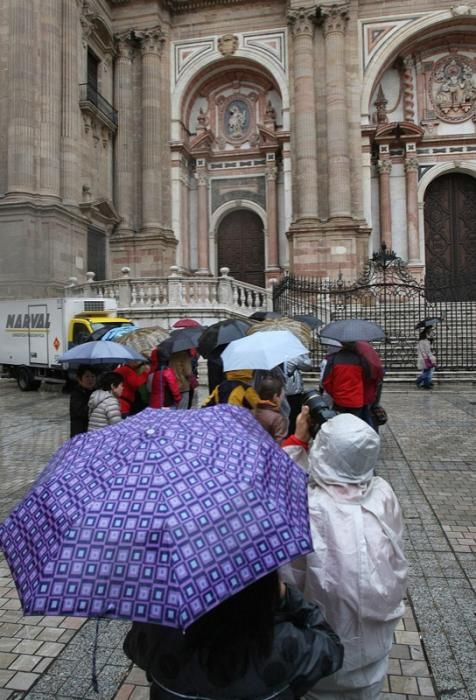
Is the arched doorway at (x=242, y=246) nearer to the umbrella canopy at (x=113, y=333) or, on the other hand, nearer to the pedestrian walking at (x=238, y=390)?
the umbrella canopy at (x=113, y=333)

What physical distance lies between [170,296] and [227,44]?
503 inches

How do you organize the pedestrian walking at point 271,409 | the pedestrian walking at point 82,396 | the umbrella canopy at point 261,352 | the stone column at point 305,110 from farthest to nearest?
the stone column at point 305,110
the pedestrian walking at point 82,396
the umbrella canopy at point 261,352
the pedestrian walking at point 271,409

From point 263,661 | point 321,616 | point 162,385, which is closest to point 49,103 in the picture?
point 162,385

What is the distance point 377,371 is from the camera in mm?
5727

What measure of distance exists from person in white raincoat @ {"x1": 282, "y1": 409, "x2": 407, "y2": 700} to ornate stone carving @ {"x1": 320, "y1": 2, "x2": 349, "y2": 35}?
23.1 meters

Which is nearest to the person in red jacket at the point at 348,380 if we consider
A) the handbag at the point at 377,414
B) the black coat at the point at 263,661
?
the handbag at the point at 377,414

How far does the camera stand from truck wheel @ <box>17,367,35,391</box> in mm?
14694

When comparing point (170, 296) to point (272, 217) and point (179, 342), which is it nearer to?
point (272, 217)

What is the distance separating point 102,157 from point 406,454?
63.1 feet

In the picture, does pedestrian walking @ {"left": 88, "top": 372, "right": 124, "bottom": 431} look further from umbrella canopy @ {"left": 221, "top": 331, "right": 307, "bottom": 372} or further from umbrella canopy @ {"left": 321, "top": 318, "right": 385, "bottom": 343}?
umbrella canopy @ {"left": 321, "top": 318, "right": 385, "bottom": 343}

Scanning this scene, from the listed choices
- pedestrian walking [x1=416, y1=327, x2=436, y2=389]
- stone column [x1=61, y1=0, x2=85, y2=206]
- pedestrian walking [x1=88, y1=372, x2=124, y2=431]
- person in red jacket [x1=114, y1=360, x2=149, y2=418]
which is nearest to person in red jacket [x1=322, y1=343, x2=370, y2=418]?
person in red jacket [x1=114, y1=360, x2=149, y2=418]

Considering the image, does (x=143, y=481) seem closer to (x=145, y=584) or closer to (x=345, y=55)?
(x=145, y=584)

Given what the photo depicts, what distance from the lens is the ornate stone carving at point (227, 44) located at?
23047 millimetres

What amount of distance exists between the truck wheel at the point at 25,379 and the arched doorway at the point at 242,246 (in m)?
11.6
